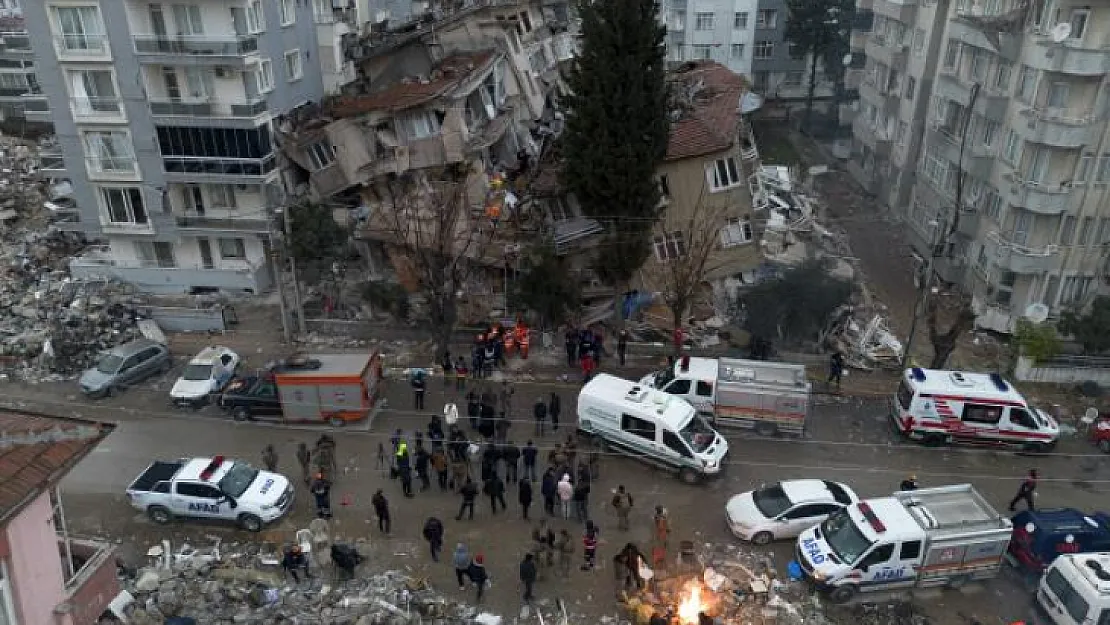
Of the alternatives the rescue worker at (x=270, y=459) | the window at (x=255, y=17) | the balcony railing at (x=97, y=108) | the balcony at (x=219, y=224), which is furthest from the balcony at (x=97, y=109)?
the rescue worker at (x=270, y=459)

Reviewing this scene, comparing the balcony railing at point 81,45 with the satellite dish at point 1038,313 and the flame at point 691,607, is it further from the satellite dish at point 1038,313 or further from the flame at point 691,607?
the satellite dish at point 1038,313

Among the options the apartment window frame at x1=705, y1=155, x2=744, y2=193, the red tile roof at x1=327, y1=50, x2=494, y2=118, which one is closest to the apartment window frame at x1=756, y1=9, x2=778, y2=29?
the red tile roof at x1=327, y1=50, x2=494, y2=118

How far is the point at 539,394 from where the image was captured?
2844 centimetres

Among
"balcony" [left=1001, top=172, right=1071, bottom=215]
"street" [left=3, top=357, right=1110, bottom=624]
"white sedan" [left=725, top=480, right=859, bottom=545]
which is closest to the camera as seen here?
"street" [left=3, top=357, right=1110, bottom=624]

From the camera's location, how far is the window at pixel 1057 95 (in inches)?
1180

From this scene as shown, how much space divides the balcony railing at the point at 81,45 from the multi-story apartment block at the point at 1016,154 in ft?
110

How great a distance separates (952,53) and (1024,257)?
12.2 metres

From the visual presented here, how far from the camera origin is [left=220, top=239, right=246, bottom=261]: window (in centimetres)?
3578

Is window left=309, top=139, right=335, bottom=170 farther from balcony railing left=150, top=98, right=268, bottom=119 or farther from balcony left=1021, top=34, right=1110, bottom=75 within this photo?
balcony left=1021, top=34, right=1110, bottom=75

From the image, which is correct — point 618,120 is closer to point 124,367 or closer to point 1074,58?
point 1074,58

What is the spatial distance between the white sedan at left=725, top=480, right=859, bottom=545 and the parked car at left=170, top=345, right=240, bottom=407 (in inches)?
712

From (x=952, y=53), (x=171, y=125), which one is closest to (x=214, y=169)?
(x=171, y=125)

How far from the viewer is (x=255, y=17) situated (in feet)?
109

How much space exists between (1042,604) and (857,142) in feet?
124
